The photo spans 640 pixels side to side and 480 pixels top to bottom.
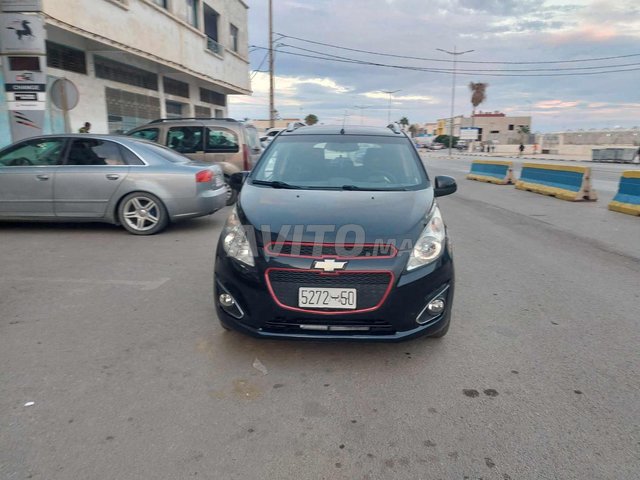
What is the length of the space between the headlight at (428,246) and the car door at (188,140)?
7901 mm

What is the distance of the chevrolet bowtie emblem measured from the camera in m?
2.97

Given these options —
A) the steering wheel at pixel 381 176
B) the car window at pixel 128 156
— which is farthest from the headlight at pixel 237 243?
the car window at pixel 128 156

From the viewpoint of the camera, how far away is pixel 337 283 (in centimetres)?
297

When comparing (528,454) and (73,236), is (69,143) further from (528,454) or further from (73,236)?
(528,454)

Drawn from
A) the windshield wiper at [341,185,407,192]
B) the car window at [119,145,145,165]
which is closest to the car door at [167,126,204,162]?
the car window at [119,145,145,165]

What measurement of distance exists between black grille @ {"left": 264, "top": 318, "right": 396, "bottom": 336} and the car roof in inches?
97.3

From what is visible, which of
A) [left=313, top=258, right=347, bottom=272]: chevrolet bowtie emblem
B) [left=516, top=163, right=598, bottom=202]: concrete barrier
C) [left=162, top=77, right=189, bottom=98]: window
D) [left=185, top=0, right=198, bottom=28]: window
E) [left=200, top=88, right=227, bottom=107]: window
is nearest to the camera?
[left=313, top=258, right=347, bottom=272]: chevrolet bowtie emblem

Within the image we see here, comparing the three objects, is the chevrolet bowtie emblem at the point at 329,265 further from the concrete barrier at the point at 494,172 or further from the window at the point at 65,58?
the concrete barrier at the point at 494,172

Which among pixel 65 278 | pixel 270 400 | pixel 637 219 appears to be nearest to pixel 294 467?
pixel 270 400

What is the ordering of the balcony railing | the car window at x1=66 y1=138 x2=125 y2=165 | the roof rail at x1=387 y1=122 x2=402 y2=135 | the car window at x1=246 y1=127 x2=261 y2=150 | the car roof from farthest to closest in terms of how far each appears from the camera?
1. the balcony railing
2. the car window at x1=246 y1=127 x2=261 y2=150
3. the car window at x1=66 y1=138 x2=125 y2=165
4. the roof rail at x1=387 y1=122 x2=402 y2=135
5. the car roof

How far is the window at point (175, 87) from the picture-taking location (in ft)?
70.8

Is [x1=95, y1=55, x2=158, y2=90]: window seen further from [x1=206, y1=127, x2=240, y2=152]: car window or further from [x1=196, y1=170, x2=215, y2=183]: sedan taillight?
[x1=196, y1=170, x2=215, y2=183]: sedan taillight

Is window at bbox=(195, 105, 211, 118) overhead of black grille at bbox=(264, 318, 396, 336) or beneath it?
overhead

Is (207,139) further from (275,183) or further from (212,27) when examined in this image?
(212,27)
